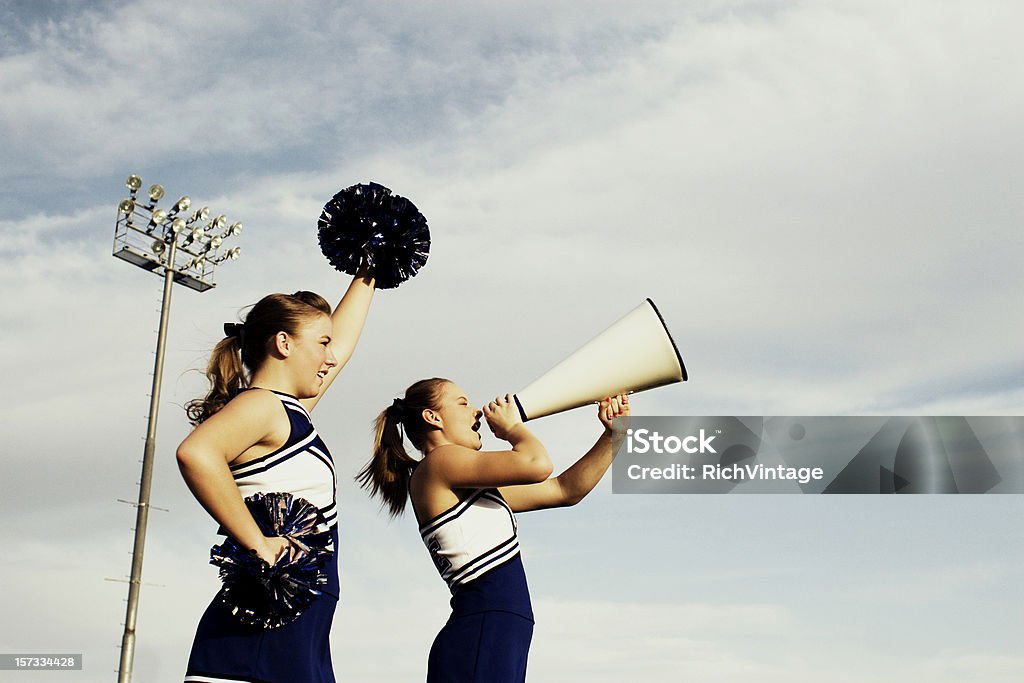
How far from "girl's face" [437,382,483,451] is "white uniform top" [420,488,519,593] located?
0.87 ft

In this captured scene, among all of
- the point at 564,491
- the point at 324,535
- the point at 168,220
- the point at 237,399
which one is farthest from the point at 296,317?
the point at 168,220

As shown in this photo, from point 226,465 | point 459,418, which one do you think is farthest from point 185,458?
point 459,418

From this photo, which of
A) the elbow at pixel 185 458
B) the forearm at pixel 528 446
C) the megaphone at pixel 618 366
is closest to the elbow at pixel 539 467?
the forearm at pixel 528 446

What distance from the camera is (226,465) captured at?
10.9 feet

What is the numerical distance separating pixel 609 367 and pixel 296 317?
1.64m

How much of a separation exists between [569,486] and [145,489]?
14.3 meters

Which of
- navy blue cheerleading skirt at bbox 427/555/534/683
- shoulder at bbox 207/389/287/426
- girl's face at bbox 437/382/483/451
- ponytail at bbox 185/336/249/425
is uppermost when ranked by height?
girl's face at bbox 437/382/483/451

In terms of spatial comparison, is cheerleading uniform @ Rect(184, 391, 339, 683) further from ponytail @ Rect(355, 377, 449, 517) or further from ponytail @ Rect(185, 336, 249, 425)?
ponytail @ Rect(355, 377, 449, 517)

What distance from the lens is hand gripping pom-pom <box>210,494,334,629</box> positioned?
3.32 metres

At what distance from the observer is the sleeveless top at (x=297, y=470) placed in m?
3.54

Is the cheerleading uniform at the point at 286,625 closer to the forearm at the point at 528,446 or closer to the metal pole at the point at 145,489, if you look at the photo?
the forearm at the point at 528,446

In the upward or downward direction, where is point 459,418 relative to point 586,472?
upward

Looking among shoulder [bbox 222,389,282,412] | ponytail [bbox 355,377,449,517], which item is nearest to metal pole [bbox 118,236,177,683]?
ponytail [bbox 355,377,449,517]

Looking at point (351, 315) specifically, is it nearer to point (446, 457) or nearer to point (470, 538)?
point (446, 457)
